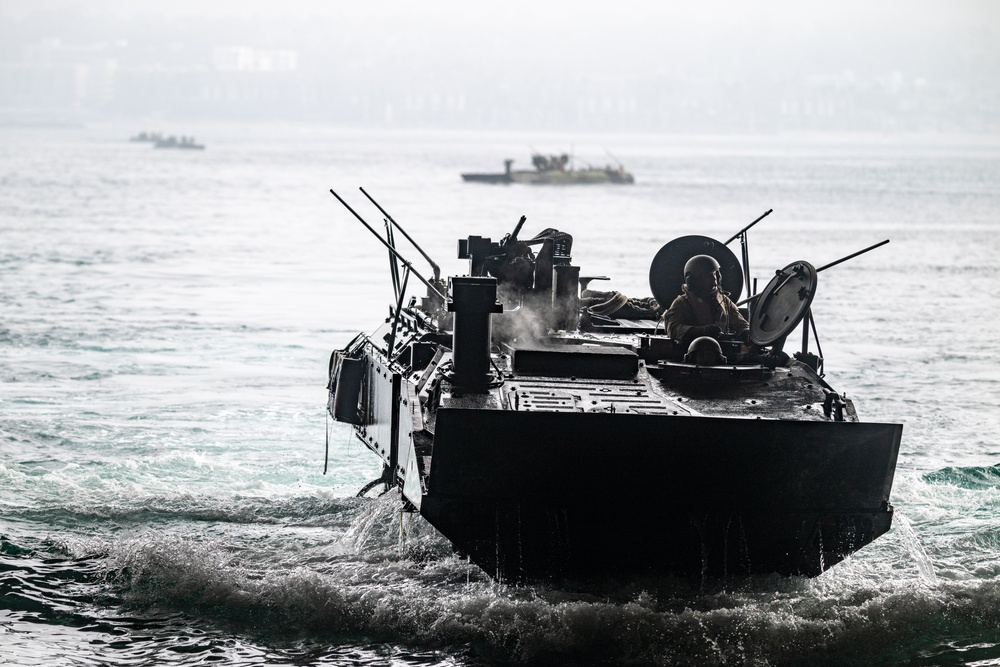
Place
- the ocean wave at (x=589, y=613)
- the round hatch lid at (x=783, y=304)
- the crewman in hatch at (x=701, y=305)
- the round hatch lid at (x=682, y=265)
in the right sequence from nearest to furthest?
the ocean wave at (x=589, y=613) < the round hatch lid at (x=783, y=304) < the crewman in hatch at (x=701, y=305) < the round hatch lid at (x=682, y=265)

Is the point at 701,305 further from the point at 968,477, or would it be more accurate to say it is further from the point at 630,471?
the point at 968,477

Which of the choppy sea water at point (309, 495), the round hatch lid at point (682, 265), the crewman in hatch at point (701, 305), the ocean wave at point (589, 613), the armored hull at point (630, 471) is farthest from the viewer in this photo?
the round hatch lid at point (682, 265)

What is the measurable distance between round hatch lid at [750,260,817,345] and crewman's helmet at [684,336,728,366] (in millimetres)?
406

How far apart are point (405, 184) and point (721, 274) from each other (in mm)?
62605

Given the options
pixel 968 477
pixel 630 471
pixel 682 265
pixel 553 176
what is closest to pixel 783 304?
pixel 682 265

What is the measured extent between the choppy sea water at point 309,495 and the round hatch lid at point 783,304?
1702mm

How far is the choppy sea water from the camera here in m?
9.88

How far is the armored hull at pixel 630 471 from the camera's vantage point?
30.8ft

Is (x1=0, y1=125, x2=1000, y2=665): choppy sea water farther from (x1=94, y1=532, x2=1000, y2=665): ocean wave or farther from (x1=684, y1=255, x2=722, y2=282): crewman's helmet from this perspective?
(x1=684, y1=255, x2=722, y2=282): crewman's helmet

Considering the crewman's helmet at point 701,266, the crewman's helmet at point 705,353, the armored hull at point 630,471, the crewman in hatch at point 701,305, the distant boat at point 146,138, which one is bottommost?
the armored hull at point 630,471

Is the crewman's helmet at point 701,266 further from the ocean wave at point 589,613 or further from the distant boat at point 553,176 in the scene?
the distant boat at point 553,176

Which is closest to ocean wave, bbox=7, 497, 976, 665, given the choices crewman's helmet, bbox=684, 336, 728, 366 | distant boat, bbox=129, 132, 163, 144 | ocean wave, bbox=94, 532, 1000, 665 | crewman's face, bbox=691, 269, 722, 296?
ocean wave, bbox=94, 532, 1000, 665

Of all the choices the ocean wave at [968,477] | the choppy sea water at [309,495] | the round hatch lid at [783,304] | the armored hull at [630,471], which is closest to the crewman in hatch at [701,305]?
the round hatch lid at [783,304]

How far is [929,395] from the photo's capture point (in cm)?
1958
